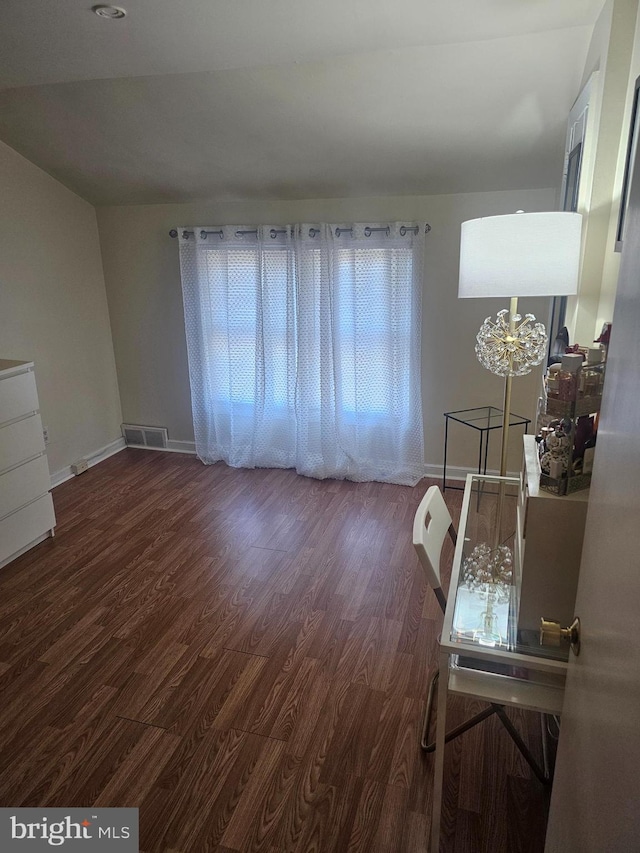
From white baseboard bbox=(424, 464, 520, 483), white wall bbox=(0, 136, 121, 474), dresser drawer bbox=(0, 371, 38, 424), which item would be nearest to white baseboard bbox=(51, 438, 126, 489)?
white wall bbox=(0, 136, 121, 474)

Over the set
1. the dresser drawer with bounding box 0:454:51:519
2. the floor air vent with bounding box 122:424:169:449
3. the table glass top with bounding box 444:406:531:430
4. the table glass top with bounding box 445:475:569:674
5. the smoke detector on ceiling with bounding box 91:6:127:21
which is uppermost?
the smoke detector on ceiling with bounding box 91:6:127:21

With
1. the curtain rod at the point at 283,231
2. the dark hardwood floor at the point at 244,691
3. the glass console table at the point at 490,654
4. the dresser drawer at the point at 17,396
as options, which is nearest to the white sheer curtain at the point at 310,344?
the curtain rod at the point at 283,231

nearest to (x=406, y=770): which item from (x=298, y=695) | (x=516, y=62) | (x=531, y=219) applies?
(x=298, y=695)

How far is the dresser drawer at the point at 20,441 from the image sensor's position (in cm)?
269

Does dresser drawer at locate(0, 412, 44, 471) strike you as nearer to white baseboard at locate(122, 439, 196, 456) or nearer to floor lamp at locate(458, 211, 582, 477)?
white baseboard at locate(122, 439, 196, 456)

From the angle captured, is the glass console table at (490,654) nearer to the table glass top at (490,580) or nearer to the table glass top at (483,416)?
the table glass top at (490,580)

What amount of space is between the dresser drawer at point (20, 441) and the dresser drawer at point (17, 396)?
2.1 inches

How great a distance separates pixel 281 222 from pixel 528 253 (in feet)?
7.99

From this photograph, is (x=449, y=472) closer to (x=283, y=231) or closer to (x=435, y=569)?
(x=283, y=231)

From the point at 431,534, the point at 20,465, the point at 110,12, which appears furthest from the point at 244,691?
the point at 110,12

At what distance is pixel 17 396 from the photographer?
2.74 meters

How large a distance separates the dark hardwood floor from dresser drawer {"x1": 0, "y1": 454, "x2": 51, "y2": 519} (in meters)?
0.33

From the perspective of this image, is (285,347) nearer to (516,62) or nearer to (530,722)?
(516,62)

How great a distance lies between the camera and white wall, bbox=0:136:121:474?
11.1 feet
